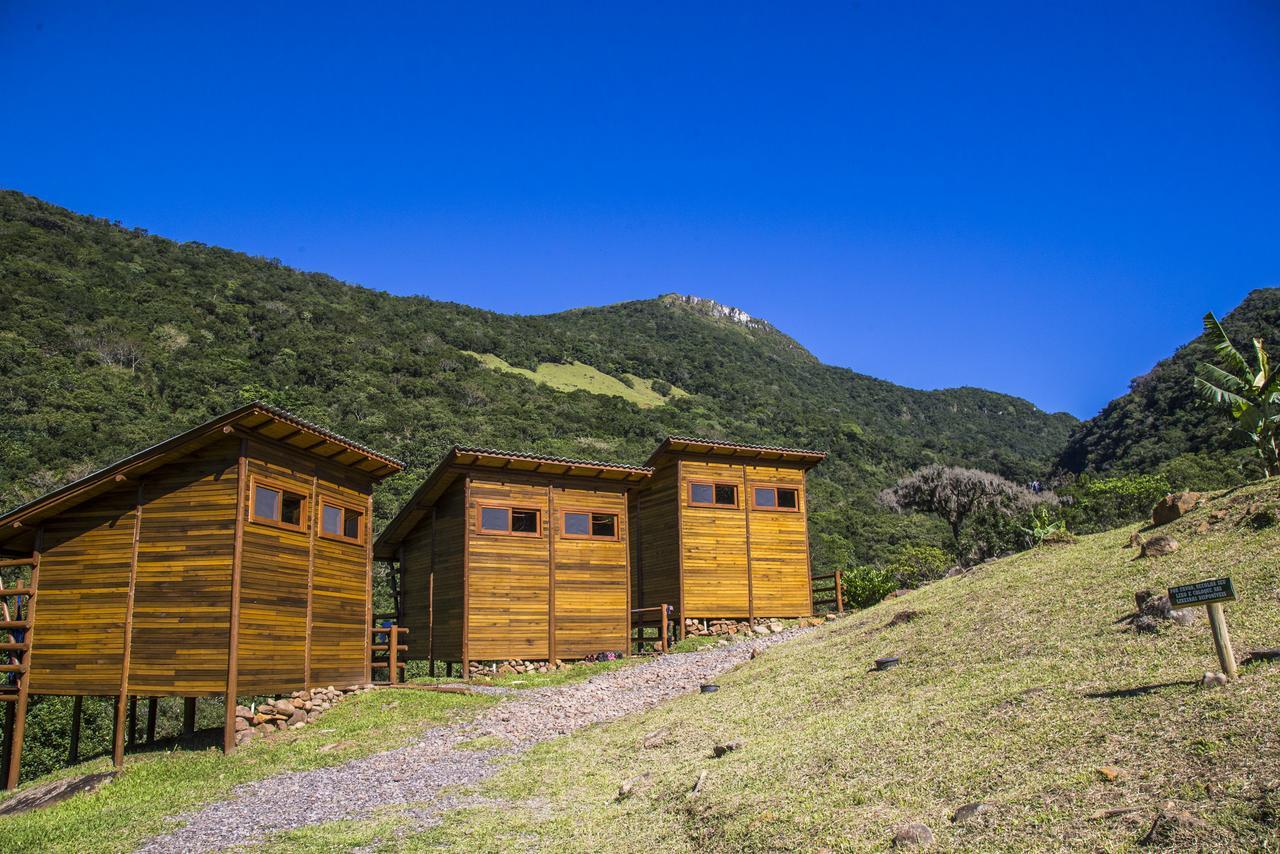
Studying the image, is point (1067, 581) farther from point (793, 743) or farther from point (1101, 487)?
point (1101, 487)

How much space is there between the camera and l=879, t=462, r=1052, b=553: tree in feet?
150

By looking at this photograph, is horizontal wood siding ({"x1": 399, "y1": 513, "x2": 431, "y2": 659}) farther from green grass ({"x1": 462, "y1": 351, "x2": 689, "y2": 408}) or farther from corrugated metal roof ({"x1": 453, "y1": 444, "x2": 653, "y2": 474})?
green grass ({"x1": 462, "y1": 351, "x2": 689, "y2": 408})

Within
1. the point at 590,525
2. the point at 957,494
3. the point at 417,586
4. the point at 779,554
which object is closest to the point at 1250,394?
the point at 779,554

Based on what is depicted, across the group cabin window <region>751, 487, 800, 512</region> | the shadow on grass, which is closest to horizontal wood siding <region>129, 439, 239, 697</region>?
the shadow on grass

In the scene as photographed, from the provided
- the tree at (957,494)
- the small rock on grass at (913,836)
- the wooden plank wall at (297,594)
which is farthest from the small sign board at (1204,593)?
the tree at (957,494)

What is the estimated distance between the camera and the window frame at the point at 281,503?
18188mm

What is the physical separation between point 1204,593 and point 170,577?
17.4m

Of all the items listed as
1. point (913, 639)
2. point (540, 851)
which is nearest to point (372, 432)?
point (913, 639)

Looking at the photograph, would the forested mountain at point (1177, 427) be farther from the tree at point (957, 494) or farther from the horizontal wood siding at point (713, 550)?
the horizontal wood siding at point (713, 550)

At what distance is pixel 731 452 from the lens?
29422 mm

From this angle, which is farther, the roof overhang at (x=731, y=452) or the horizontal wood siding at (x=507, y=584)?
the roof overhang at (x=731, y=452)

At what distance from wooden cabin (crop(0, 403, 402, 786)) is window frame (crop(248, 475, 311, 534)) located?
3 centimetres

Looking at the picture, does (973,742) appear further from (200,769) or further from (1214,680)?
(200,769)

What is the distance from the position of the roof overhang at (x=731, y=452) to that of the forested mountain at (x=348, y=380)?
76.3ft
